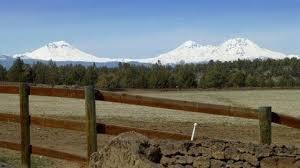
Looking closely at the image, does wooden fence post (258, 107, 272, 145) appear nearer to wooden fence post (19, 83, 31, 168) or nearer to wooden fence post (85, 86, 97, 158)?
wooden fence post (85, 86, 97, 158)

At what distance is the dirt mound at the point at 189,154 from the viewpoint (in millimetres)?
5668

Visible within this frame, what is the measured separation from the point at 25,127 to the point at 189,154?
3.81 meters

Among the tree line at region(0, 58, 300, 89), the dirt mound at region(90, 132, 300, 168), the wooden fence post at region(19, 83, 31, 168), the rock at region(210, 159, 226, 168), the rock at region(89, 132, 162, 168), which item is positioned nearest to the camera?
the rock at region(89, 132, 162, 168)

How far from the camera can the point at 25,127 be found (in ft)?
31.1

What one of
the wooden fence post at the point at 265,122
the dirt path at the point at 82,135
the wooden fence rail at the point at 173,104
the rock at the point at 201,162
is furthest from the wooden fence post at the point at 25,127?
the rock at the point at 201,162

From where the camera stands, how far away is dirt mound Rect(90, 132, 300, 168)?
18.6 ft

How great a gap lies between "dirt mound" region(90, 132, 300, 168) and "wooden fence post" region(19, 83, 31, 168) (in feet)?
12.0

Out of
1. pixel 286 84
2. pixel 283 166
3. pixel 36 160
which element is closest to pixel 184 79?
pixel 286 84

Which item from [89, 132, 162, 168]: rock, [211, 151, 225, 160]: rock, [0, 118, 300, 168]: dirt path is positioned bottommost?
[0, 118, 300, 168]: dirt path

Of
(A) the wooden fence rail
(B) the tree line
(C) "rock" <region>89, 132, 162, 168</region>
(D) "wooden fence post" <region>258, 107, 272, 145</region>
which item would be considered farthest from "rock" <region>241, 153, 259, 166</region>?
(B) the tree line

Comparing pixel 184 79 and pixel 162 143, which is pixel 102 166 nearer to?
pixel 162 143

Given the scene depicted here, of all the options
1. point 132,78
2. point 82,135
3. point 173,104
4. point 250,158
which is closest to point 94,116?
point 173,104

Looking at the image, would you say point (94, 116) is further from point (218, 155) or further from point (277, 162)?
point (277, 162)

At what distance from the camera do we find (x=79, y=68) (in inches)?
3738
